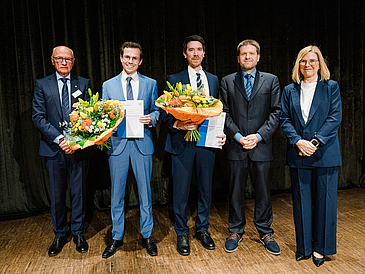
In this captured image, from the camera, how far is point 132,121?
2479 millimetres

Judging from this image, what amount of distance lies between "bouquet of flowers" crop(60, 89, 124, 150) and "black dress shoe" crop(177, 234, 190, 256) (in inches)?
47.2

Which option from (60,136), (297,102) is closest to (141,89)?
(60,136)

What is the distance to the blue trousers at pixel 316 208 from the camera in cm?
229

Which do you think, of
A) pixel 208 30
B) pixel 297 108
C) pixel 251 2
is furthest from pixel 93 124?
pixel 251 2

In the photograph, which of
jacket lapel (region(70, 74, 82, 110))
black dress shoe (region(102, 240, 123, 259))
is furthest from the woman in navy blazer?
jacket lapel (region(70, 74, 82, 110))

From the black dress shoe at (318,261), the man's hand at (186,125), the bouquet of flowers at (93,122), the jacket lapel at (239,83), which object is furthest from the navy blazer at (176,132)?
the black dress shoe at (318,261)

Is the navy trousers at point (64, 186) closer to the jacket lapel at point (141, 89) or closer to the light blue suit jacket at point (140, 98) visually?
the light blue suit jacket at point (140, 98)

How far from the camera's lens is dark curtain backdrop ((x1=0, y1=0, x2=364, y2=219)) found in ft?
11.6

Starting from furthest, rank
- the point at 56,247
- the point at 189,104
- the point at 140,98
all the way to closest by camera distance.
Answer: the point at 56,247
the point at 140,98
the point at 189,104

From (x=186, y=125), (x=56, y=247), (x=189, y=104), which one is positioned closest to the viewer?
(x=189, y=104)

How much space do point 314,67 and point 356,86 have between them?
295 cm

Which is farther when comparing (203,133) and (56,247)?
(56,247)

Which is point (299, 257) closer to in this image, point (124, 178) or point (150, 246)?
point (150, 246)

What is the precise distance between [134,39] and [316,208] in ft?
9.61
